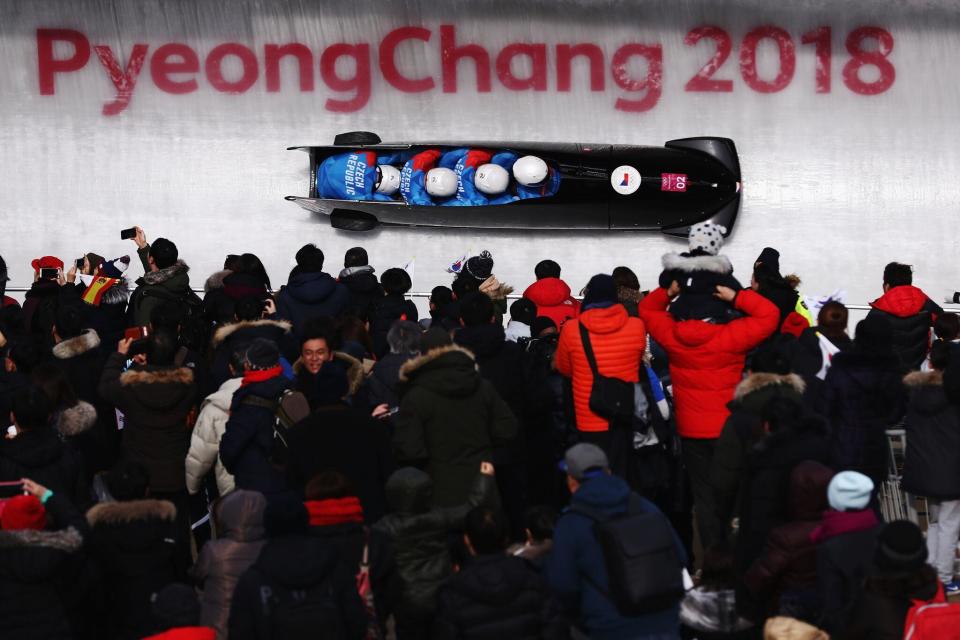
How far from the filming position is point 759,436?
5.23 metres

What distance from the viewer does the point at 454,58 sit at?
11797mm

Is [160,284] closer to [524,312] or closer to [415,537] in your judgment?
[524,312]

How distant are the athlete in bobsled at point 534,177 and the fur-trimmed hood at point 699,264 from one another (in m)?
3.85

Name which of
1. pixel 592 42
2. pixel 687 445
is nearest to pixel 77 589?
pixel 687 445

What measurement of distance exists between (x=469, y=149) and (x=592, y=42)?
1.97 m

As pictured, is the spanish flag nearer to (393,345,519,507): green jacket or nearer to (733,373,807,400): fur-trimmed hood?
(393,345,519,507): green jacket

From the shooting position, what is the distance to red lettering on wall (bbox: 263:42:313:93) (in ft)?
38.7

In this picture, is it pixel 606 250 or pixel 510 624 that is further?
pixel 606 250

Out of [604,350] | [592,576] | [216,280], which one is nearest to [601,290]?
[604,350]

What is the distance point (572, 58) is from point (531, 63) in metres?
0.34

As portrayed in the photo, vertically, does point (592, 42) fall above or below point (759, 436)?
above

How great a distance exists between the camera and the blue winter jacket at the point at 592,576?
4.12 m

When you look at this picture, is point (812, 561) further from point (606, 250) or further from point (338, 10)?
point (338, 10)

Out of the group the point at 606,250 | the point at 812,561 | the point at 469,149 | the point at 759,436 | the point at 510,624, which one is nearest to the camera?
the point at 510,624
